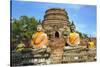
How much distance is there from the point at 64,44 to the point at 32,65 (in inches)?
11.3

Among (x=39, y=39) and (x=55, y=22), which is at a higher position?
(x=55, y=22)

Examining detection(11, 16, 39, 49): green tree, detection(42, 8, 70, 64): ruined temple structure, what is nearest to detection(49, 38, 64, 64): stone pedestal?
detection(42, 8, 70, 64): ruined temple structure

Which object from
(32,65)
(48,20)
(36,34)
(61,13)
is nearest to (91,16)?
(61,13)

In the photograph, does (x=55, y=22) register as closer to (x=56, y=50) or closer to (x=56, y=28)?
(x=56, y=28)

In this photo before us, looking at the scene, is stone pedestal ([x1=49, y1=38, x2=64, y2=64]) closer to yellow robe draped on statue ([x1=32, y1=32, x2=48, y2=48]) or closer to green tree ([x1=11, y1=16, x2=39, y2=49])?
yellow robe draped on statue ([x1=32, y1=32, x2=48, y2=48])

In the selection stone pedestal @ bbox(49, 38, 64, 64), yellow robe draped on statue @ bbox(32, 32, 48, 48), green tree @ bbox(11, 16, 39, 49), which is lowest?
stone pedestal @ bbox(49, 38, 64, 64)

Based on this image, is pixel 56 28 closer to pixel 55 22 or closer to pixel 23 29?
pixel 55 22

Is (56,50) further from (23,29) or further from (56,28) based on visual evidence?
(23,29)

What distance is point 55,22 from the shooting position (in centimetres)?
165

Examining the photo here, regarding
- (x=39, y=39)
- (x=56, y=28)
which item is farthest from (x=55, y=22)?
(x=39, y=39)

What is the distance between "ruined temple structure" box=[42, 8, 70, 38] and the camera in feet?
5.32

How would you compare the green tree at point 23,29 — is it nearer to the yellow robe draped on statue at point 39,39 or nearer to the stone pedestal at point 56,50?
the yellow robe draped on statue at point 39,39

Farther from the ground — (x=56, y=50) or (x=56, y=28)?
(x=56, y=28)
